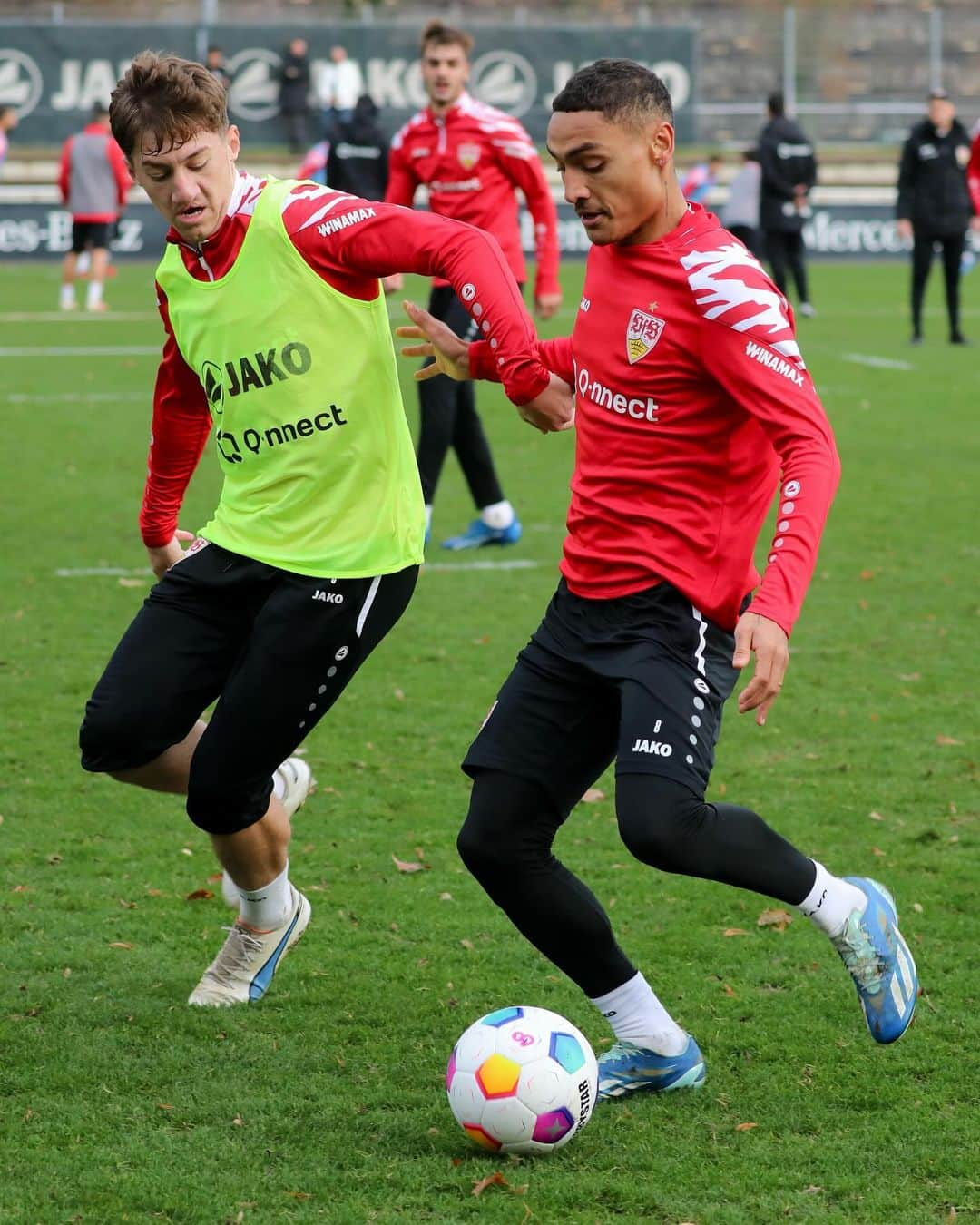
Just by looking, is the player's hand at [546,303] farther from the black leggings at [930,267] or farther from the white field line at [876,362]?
the black leggings at [930,267]

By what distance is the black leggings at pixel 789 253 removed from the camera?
69.2 ft

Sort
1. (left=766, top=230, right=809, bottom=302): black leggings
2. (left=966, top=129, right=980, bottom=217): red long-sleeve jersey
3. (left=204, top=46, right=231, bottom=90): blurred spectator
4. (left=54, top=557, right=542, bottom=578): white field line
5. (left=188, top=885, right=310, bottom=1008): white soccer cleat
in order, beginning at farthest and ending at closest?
(left=204, top=46, right=231, bottom=90): blurred spectator < (left=766, top=230, right=809, bottom=302): black leggings < (left=966, top=129, right=980, bottom=217): red long-sleeve jersey < (left=54, top=557, right=542, bottom=578): white field line < (left=188, top=885, right=310, bottom=1008): white soccer cleat

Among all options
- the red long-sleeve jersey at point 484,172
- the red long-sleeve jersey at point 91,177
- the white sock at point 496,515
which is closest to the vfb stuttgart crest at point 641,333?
the red long-sleeve jersey at point 484,172

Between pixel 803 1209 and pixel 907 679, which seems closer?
pixel 803 1209

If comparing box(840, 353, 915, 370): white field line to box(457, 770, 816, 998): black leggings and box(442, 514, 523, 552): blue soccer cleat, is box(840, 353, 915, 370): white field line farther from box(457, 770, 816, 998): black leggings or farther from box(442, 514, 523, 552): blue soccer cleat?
box(457, 770, 816, 998): black leggings

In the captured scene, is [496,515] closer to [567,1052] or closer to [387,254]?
[387,254]

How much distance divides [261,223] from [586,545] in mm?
1045

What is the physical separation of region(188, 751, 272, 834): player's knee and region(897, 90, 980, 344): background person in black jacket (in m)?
15.4

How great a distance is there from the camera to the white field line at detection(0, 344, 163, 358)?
17.9 metres

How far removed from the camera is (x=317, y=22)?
30.8 meters

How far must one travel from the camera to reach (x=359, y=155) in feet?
66.6

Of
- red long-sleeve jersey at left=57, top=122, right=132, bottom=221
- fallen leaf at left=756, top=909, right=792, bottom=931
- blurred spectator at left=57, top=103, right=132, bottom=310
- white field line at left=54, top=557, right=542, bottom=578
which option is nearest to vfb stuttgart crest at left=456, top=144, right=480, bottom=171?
white field line at left=54, top=557, right=542, bottom=578

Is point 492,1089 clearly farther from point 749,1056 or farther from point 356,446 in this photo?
point 356,446

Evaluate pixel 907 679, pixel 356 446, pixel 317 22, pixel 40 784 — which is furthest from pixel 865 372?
pixel 317 22
